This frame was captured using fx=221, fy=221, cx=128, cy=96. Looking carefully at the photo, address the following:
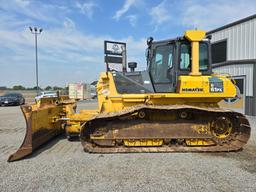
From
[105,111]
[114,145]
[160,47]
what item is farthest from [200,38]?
[114,145]

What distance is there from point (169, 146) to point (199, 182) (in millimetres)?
1864

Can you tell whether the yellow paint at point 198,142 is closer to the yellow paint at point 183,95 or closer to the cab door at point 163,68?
the yellow paint at point 183,95

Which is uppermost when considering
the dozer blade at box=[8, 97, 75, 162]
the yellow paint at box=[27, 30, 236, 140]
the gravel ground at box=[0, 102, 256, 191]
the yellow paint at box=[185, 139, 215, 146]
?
the yellow paint at box=[27, 30, 236, 140]

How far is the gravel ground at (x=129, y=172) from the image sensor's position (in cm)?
375

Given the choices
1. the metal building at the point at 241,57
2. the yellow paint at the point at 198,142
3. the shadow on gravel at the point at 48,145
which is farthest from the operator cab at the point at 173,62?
the metal building at the point at 241,57

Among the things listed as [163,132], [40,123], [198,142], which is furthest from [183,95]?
[40,123]

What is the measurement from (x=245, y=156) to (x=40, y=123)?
526cm

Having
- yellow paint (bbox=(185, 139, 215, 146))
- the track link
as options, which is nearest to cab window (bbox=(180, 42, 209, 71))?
the track link

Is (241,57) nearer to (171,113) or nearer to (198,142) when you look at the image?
(198,142)

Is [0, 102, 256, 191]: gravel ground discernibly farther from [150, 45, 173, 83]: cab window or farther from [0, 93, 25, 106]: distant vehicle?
[0, 93, 25, 106]: distant vehicle

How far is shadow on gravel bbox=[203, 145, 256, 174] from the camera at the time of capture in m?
4.59

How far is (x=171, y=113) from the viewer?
19.0 feet

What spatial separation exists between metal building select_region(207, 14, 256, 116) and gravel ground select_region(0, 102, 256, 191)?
702 cm

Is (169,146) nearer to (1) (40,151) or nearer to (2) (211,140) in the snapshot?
(2) (211,140)
